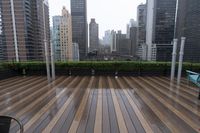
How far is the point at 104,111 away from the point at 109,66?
13.9ft

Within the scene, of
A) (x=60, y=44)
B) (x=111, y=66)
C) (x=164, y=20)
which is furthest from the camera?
(x=164, y=20)

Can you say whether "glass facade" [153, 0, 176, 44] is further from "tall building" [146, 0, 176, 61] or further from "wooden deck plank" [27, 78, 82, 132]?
"wooden deck plank" [27, 78, 82, 132]

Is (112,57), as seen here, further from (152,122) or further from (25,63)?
(152,122)

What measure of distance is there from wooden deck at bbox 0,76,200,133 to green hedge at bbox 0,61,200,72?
2.71 meters

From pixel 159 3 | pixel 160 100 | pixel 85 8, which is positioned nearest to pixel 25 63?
pixel 160 100

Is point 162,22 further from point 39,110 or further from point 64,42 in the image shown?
point 39,110

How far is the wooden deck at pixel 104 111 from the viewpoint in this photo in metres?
2.31

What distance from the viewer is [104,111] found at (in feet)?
9.61

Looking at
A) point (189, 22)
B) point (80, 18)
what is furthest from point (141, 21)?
point (80, 18)

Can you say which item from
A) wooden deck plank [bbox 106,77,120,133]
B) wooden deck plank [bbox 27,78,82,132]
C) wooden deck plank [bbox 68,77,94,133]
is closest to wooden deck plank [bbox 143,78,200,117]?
wooden deck plank [bbox 106,77,120,133]

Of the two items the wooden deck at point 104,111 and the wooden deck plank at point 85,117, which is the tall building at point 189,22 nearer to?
the wooden deck at point 104,111

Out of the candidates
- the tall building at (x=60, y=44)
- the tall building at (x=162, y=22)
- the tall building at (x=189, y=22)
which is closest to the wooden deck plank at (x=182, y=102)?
the tall building at (x=60, y=44)

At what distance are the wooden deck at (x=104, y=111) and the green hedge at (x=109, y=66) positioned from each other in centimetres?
271

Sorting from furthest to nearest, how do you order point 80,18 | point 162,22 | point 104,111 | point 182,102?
point 80,18 → point 162,22 → point 182,102 → point 104,111
